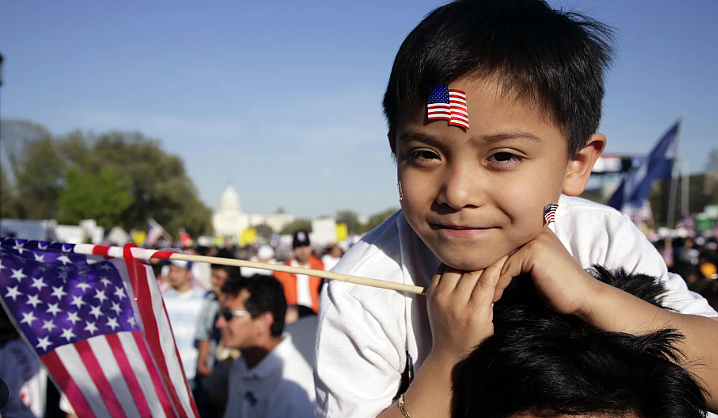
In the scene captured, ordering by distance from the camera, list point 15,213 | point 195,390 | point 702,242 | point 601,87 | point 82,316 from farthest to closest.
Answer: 1. point 15,213
2. point 702,242
3. point 195,390
4. point 82,316
5. point 601,87

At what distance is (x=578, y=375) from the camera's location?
4.30 ft

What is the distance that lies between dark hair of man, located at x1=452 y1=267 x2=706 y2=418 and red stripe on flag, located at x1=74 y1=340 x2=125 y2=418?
1459mm

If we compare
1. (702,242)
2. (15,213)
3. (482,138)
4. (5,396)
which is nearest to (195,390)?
(5,396)

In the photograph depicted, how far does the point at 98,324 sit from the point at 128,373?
0.73 ft

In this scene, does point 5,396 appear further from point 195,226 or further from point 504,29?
point 195,226

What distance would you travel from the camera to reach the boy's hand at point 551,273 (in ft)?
4.75

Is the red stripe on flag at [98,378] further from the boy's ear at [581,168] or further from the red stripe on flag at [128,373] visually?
the boy's ear at [581,168]

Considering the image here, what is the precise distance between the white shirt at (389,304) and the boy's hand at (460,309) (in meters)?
0.19

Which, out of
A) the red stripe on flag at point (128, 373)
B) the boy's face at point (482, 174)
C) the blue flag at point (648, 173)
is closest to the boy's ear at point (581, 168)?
the boy's face at point (482, 174)

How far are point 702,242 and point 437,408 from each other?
17861 millimetres

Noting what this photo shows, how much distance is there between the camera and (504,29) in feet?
4.88

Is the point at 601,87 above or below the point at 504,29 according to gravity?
below

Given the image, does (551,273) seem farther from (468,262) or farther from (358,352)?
(358,352)

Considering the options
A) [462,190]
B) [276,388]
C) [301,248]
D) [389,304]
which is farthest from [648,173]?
[462,190]
